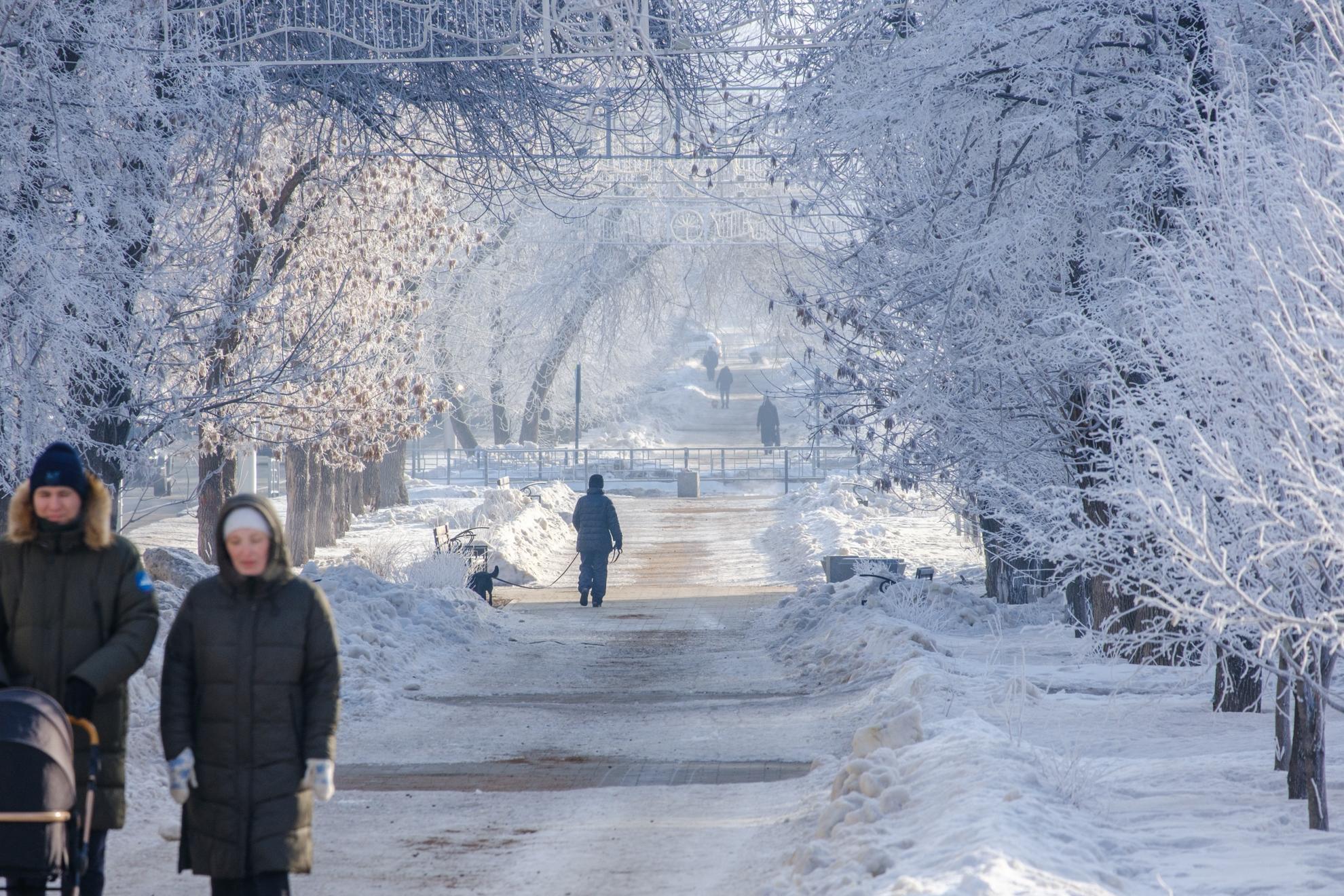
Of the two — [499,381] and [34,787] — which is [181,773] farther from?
[499,381]

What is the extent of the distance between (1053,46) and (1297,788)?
195 inches

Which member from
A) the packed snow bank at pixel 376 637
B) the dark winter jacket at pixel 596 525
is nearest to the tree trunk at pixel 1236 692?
the packed snow bank at pixel 376 637

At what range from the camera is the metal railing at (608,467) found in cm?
4169

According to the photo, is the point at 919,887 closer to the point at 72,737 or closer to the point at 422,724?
the point at 72,737

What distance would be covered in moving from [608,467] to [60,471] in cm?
3822

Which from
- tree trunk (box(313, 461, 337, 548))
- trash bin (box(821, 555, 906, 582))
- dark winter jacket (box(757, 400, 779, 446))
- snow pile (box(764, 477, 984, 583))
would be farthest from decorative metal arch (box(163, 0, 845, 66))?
dark winter jacket (box(757, 400, 779, 446))

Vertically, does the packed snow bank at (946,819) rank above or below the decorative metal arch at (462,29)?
below

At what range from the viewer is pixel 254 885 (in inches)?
176

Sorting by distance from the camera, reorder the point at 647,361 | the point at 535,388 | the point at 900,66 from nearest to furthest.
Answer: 1. the point at 900,66
2. the point at 535,388
3. the point at 647,361

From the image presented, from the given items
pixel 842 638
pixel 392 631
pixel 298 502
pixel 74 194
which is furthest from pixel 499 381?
pixel 74 194

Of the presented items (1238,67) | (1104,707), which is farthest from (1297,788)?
(1238,67)

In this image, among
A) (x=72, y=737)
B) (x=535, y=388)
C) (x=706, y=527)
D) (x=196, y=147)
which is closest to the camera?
(x=72, y=737)

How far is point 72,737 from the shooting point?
4.63m

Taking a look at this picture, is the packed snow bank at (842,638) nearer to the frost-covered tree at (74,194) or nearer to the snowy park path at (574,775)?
the snowy park path at (574,775)
